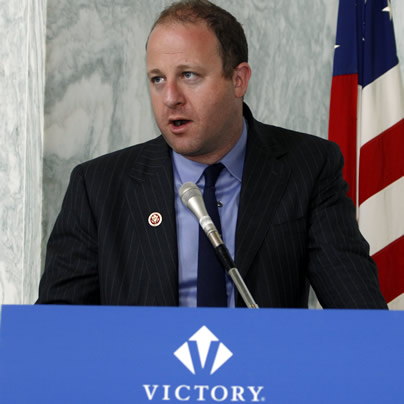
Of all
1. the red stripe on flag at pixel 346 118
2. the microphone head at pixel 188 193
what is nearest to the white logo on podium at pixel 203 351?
the microphone head at pixel 188 193

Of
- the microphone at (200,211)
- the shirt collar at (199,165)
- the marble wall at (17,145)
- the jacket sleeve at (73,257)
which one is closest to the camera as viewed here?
the microphone at (200,211)

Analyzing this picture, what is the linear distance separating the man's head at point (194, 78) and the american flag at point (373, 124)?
1299 millimetres

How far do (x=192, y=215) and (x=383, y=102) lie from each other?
69.8 inches

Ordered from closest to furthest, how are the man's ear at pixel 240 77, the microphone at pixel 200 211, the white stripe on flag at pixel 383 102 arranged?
the microphone at pixel 200 211, the man's ear at pixel 240 77, the white stripe on flag at pixel 383 102

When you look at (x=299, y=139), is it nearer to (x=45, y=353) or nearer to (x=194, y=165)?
(x=194, y=165)

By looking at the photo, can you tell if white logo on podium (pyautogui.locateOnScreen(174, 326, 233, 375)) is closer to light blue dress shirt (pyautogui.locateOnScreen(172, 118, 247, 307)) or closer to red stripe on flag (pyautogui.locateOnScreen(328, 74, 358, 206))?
light blue dress shirt (pyautogui.locateOnScreen(172, 118, 247, 307))

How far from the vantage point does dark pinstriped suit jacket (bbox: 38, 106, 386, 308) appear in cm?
213

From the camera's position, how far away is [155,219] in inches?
88.2

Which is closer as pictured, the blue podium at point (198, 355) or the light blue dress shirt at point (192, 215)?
the blue podium at point (198, 355)

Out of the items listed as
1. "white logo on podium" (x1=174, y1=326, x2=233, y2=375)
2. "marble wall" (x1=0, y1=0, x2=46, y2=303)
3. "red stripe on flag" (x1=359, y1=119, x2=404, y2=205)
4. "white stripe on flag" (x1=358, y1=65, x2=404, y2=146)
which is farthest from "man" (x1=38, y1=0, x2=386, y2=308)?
"white stripe on flag" (x1=358, y1=65, x2=404, y2=146)

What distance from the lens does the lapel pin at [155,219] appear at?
2.23 meters

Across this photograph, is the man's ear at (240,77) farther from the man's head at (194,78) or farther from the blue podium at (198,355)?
the blue podium at (198,355)

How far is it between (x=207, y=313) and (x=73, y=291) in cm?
109

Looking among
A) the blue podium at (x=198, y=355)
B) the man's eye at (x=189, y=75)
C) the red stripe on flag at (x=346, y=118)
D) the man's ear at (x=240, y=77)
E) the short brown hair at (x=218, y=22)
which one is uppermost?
the red stripe on flag at (x=346, y=118)
